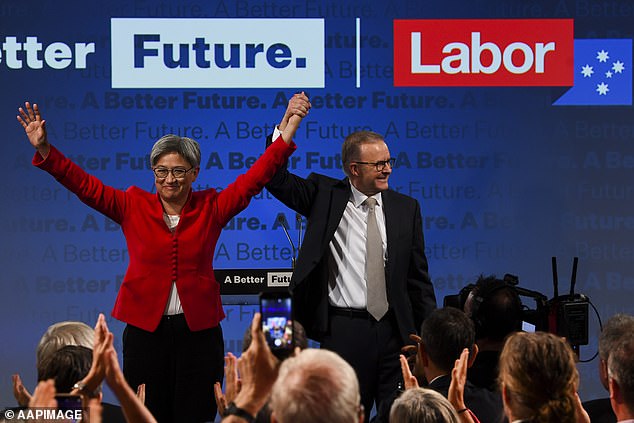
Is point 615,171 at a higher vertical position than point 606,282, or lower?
higher

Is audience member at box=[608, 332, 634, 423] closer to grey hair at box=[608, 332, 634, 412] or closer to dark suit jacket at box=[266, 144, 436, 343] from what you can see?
grey hair at box=[608, 332, 634, 412]

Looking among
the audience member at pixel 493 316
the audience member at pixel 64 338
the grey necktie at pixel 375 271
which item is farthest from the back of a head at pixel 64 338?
the audience member at pixel 493 316

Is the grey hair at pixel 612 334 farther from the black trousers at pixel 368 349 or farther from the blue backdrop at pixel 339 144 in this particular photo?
the blue backdrop at pixel 339 144

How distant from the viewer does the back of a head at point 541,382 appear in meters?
2.13

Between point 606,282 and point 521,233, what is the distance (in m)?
0.69

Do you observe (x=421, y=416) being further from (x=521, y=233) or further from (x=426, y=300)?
(x=521, y=233)

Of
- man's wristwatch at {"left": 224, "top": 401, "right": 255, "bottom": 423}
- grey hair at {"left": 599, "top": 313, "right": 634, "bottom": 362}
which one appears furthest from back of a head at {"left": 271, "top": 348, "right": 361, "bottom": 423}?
grey hair at {"left": 599, "top": 313, "right": 634, "bottom": 362}

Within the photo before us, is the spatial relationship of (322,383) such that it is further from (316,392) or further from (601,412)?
(601,412)

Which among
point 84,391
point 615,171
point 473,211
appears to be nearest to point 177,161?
point 84,391

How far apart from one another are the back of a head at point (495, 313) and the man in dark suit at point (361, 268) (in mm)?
270

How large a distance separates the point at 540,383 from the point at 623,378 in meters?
0.38

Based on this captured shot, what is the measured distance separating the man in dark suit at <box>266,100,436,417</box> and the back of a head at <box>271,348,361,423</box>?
2187mm

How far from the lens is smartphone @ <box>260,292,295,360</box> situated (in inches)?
84.4

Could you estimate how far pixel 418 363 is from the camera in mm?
3395
